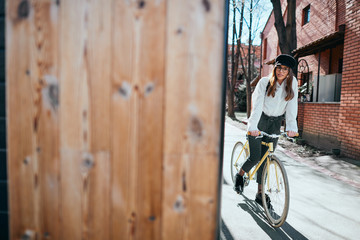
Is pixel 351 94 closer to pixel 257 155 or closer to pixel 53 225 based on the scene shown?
pixel 257 155

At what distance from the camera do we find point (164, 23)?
1.50m

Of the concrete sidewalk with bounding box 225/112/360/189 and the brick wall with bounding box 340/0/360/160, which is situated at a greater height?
the brick wall with bounding box 340/0/360/160

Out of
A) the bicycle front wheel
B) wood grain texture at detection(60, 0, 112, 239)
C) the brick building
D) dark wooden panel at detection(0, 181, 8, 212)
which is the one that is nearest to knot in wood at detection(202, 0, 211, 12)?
wood grain texture at detection(60, 0, 112, 239)

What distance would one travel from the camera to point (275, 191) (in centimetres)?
357

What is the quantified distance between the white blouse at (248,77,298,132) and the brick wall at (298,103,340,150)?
17.3 feet

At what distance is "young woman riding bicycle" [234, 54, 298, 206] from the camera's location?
3525mm

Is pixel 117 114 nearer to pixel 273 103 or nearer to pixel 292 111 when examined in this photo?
pixel 273 103

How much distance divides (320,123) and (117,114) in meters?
9.10

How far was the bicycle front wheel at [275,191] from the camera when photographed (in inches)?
129

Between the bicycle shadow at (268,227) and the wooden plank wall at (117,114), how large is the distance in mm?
2024

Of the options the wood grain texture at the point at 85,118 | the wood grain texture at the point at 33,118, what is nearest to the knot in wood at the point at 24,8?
the wood grain texture at the point at 33,118

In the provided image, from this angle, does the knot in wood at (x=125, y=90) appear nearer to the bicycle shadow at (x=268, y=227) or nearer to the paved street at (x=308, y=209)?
the paved street at (x=308, y=209)

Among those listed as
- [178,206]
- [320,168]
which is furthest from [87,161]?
[320,168]

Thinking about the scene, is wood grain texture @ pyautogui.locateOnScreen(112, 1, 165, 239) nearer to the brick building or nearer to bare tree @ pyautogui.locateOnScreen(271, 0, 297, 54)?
the brick building
